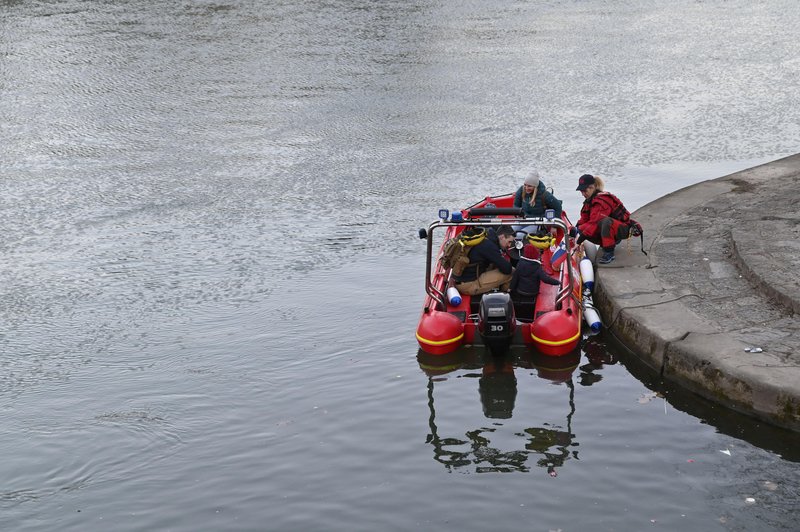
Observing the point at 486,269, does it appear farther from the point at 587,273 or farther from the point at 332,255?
the point at 332,255

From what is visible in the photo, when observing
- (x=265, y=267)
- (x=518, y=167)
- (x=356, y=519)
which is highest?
(x=518, y=167)

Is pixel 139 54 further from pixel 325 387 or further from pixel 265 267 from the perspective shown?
pixel 325 387

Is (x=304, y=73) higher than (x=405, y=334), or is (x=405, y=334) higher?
(x=304, y=73)

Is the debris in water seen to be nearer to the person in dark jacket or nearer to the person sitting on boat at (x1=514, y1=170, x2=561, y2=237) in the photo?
the person in dark jacket

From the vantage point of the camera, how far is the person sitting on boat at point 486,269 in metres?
10.9

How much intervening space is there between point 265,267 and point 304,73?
925 centimetres

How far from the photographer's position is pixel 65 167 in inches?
647

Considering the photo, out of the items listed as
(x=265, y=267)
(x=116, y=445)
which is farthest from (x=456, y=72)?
(x=116, y=445)

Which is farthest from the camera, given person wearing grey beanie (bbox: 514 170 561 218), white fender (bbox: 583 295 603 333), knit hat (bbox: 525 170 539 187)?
person wearing grey beanie (bbox: 514 170 561 218)

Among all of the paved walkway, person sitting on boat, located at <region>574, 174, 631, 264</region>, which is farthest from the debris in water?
person sitting on boat, located at <region>574, 174, 631, 264</region>

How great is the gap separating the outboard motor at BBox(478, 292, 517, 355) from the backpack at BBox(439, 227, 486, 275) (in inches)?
33.9

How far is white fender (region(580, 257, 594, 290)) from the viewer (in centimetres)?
1118

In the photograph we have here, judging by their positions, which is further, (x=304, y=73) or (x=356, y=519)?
(x=304, y=73)

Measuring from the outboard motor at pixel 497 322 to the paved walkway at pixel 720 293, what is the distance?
1.23 metres
